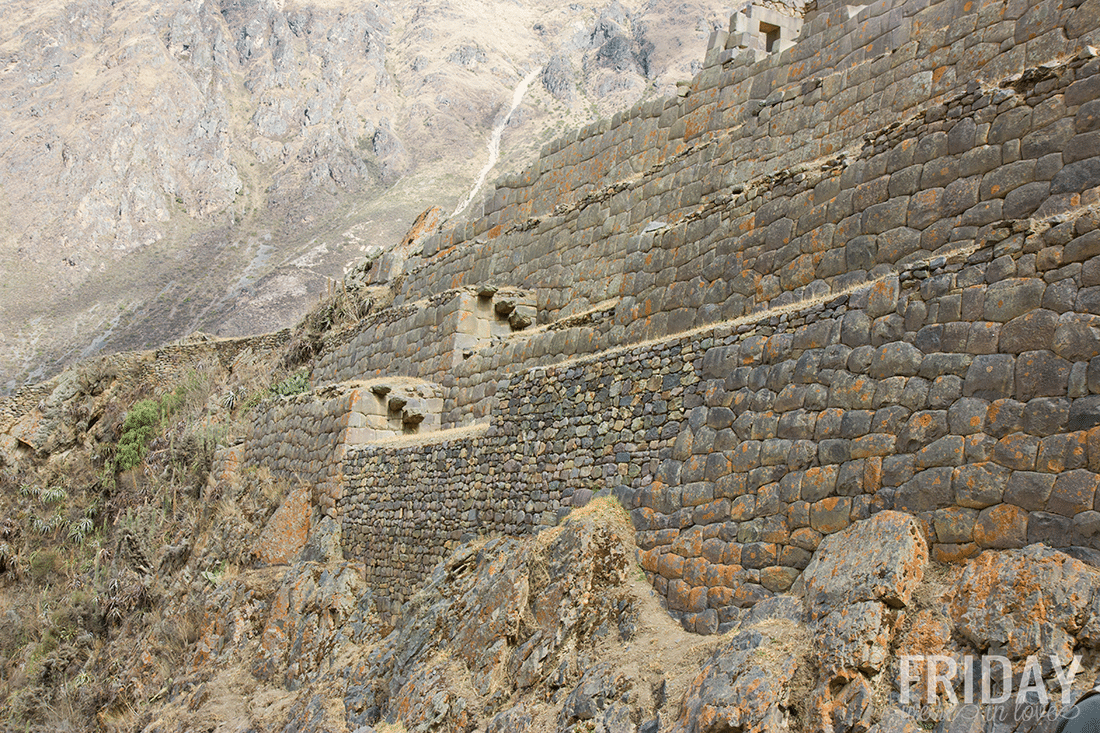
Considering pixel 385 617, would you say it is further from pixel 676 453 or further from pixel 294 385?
pixel 294 385

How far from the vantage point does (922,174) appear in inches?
326

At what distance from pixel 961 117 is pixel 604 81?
63257 millimetres

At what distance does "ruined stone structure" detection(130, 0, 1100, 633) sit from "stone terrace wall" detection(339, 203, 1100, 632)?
0.06ft

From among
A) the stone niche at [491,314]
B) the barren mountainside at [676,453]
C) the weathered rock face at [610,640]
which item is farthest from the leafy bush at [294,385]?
the weathered rock face at [610,640]

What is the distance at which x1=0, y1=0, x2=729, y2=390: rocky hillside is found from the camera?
168 feet

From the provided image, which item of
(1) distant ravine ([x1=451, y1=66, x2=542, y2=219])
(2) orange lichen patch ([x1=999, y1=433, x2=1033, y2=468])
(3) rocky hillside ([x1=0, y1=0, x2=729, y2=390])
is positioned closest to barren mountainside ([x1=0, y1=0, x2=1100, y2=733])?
(2) orange lichen patch ([x1=999, y1=433, x2=1033, y2=468])

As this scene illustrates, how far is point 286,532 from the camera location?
549 inches

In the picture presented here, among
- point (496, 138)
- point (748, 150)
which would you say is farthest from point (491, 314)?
point (496, 138)

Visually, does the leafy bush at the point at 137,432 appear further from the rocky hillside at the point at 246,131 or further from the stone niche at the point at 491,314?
the rocky hillside at the point at 246,131

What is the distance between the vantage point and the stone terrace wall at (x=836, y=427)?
5684mm

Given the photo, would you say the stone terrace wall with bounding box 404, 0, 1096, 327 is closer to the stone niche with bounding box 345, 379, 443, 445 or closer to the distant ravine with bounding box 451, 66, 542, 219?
the stone niche with bounding box 345, 379, 443, 445

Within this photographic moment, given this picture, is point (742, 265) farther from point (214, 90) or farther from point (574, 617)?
point (214, 90)

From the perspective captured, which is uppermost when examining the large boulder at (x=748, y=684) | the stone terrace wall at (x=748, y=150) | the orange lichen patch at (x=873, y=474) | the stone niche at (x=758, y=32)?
the stone niche at (x=758, y=32)

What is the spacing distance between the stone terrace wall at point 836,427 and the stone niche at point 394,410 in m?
3.58
